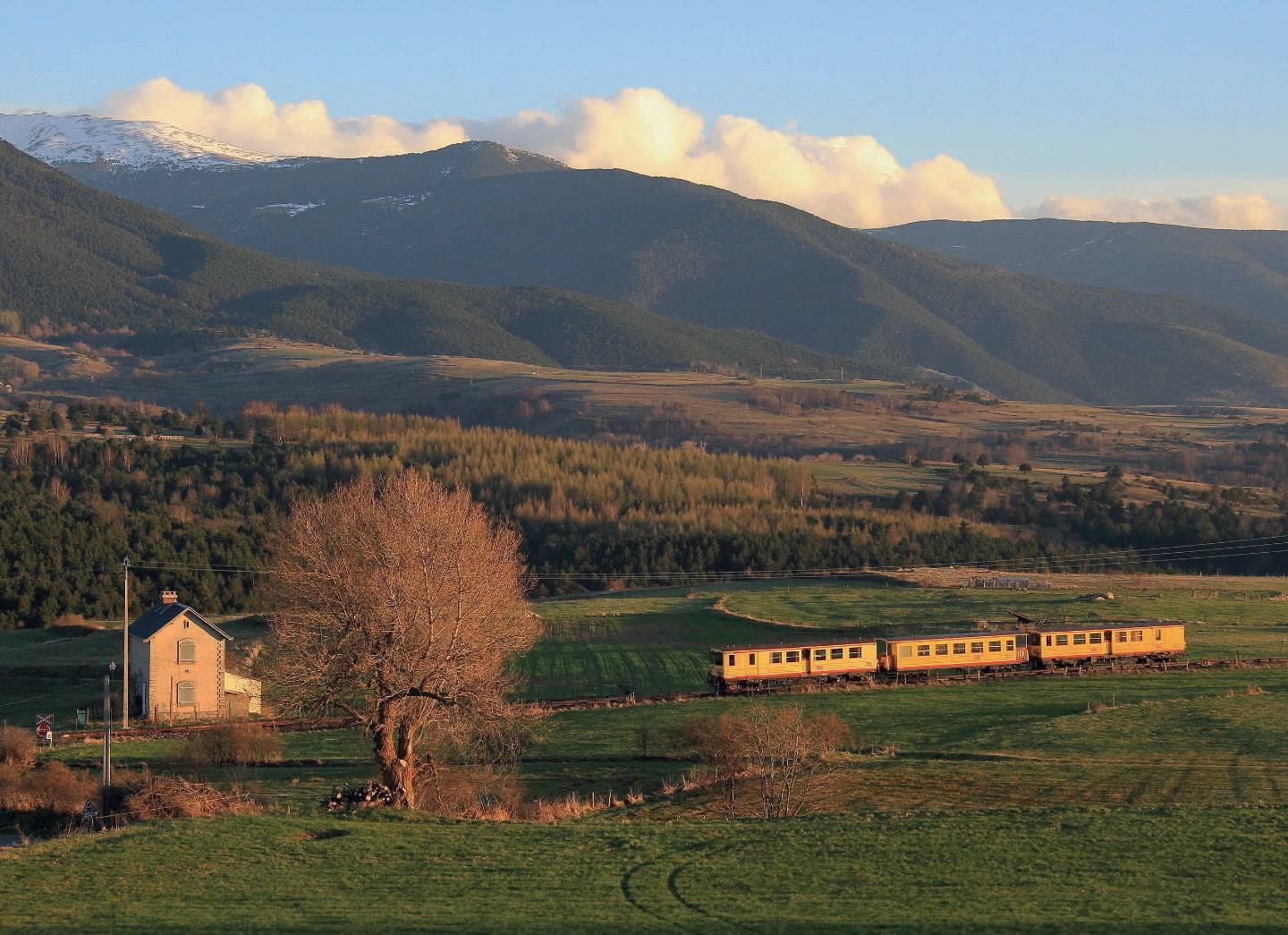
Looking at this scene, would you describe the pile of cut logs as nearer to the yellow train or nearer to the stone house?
the stone house

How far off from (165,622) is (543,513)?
72447 millimetres

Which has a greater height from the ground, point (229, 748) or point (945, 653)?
point (945, 653)

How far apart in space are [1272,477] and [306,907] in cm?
16545

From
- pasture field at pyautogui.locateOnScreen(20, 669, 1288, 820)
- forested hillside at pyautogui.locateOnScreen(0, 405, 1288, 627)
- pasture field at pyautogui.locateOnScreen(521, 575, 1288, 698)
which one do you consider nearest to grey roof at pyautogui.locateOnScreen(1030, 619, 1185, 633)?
pasture field at pyautogui.locateOnScreen(521, 575, 1288, 698)

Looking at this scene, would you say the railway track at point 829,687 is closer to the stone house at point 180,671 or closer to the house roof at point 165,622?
the stone house at point 180,671

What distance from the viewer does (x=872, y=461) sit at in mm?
171750

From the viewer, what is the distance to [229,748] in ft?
145

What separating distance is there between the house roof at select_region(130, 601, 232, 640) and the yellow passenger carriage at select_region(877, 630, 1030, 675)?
2527 centimetres

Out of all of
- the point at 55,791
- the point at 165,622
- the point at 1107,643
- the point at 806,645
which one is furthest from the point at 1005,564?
the point at 55,791

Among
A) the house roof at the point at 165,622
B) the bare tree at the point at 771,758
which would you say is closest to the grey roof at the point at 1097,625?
the bare tree at the point at 771,758

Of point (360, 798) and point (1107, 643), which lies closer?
point (360, 798)

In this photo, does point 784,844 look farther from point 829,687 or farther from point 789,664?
point 829,687

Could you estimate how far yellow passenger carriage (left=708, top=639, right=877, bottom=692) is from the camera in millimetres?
57750

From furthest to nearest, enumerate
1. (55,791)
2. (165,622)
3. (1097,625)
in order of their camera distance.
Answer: (1097,625) < (165,622) < (55,791)
